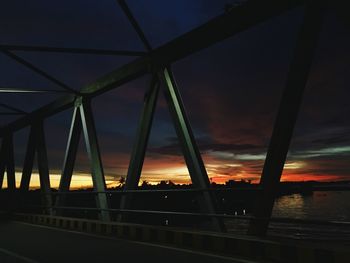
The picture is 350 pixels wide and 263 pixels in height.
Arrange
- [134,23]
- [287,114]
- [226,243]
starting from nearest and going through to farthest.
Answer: [287,114]
[226,243]
[134,23]

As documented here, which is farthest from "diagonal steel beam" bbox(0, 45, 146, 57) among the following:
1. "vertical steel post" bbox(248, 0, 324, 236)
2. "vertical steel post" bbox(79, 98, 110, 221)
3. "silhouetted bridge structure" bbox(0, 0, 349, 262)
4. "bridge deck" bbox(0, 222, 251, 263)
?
"vertical steel post" bbox(248, 0, 324, 236)

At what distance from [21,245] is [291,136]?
6.12 meters

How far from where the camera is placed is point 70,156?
1579 cm

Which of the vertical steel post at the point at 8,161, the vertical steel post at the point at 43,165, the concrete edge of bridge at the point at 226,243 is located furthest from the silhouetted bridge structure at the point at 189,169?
the vertical steel post at the point at 8,161

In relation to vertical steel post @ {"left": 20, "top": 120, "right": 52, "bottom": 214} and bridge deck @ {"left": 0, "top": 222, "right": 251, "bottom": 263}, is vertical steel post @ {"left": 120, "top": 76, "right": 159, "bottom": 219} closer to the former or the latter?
bridge deck @ {"left": 0, "top": 222, "right": 251, "bottom": 263}

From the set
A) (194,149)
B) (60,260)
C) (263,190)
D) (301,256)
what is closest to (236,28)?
(194,149)

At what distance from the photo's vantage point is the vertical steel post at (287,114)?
708 centimetres

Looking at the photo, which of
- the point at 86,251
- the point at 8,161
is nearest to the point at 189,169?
the point at 86,251

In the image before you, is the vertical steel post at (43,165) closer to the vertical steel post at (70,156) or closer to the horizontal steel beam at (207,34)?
the vertical steel post at (70,156)

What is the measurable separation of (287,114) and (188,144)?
306cm

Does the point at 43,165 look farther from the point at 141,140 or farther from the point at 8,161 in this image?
the point at 141,140

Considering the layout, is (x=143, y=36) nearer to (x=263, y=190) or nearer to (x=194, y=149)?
(x=194, y=149)

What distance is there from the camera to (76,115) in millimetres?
15477

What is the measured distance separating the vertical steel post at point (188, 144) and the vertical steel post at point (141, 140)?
69cm
